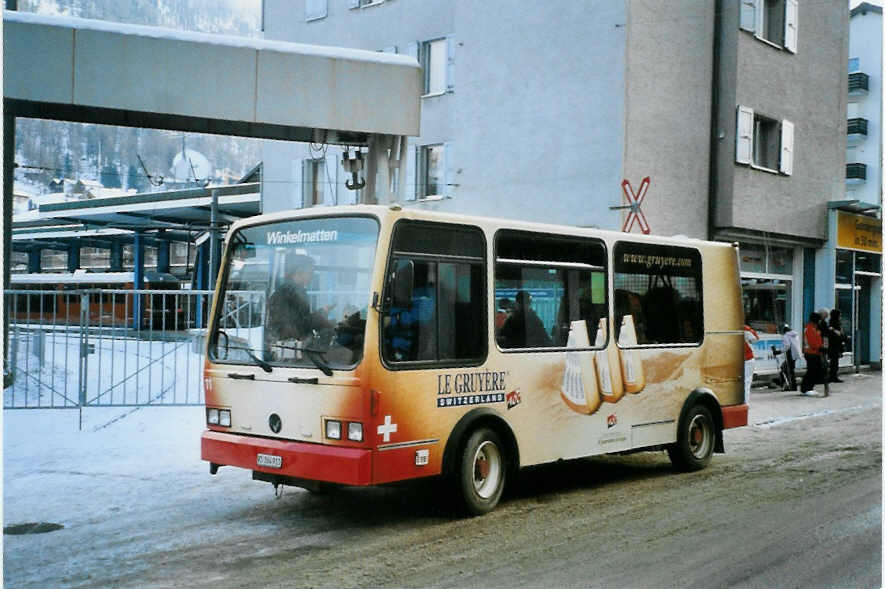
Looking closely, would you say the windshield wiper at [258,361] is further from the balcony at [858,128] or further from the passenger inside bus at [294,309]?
the balcony at [858,128]

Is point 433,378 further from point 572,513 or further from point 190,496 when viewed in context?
point 190,496

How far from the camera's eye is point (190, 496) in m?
9.14

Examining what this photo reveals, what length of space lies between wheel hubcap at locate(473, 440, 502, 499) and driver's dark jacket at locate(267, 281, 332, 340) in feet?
5.85

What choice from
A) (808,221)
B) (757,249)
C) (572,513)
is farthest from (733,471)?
(808,221)

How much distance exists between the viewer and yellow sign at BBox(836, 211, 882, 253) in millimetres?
25850

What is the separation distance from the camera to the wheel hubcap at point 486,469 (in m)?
8.25

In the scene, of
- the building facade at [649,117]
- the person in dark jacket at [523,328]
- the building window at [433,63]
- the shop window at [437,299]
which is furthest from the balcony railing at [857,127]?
the shop window at [437,299]

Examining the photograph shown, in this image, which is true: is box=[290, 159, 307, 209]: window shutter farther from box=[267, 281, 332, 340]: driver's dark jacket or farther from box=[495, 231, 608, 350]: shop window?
box=[267, 281, 332, 340]: driver's dark jacket

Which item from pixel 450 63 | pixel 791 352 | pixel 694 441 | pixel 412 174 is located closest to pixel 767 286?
pixel 791 352

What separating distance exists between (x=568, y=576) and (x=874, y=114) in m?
47.0

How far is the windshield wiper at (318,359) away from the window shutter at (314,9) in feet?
73.6

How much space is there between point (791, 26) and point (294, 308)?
20.1 m

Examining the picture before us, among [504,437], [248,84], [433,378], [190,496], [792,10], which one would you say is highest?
[792,10]

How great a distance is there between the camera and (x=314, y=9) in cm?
2861
